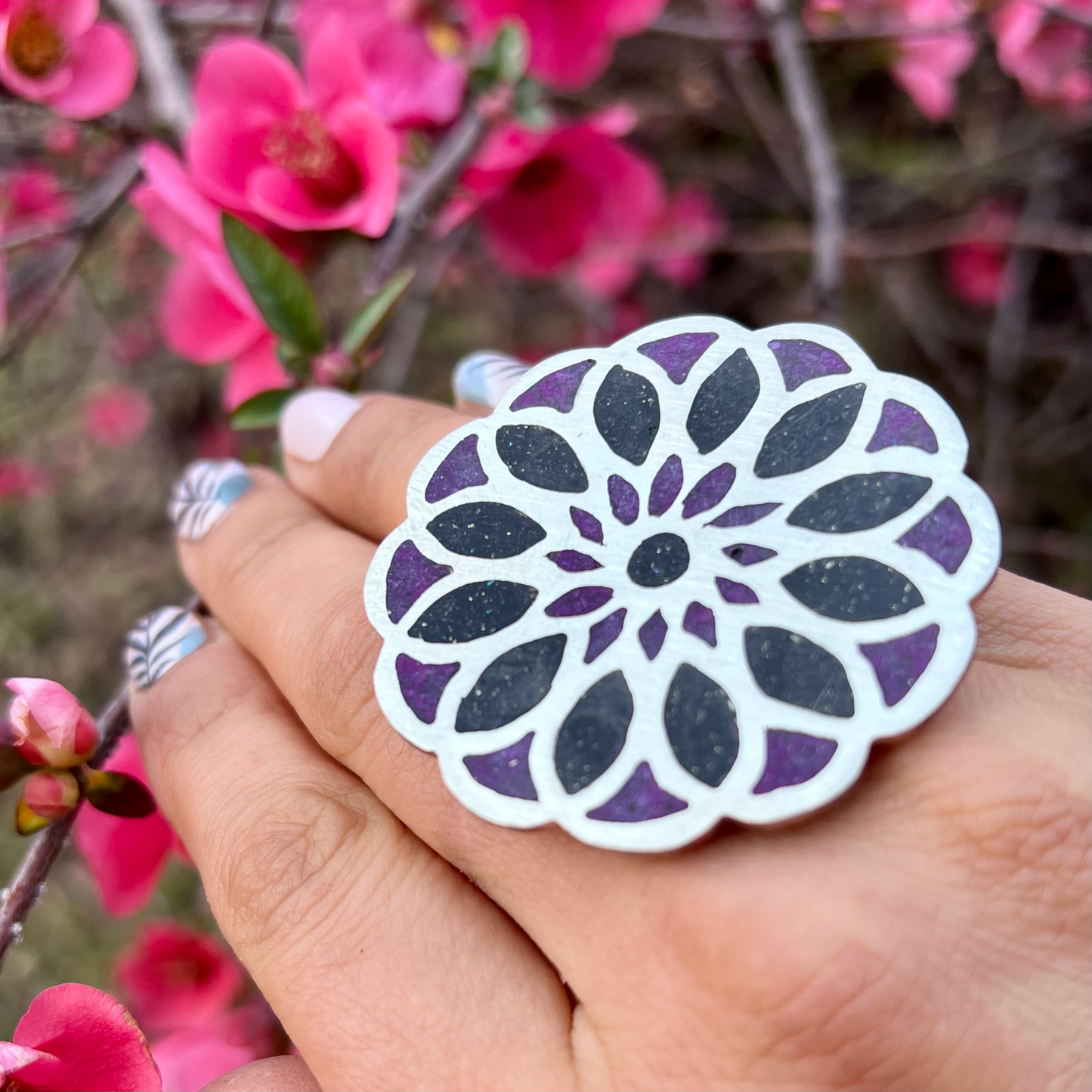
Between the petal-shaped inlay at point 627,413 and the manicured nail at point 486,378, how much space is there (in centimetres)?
20

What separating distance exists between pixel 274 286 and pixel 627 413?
429mm

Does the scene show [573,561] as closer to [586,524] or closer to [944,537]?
[586,524]

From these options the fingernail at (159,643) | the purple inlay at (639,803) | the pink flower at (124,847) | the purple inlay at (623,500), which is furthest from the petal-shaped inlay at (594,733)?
the pink flower at (124,847)

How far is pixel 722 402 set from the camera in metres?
0.68

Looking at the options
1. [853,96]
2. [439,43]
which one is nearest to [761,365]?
[439,43]

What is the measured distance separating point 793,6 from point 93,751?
1.80m

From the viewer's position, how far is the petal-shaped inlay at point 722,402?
0.67m

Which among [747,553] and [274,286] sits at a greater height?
[274,286]

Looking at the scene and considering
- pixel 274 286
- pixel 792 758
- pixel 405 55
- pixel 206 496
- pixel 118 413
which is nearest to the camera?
pixel 792 758

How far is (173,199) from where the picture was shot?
3.02 ft

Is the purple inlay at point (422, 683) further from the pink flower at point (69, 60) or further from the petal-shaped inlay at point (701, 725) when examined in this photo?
the pink flower at point (69, 60)

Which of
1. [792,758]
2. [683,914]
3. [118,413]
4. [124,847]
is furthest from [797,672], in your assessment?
[118,413]

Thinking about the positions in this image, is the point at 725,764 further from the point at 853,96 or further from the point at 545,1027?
the point at 853,96

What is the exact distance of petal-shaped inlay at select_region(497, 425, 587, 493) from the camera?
0.68 meters
